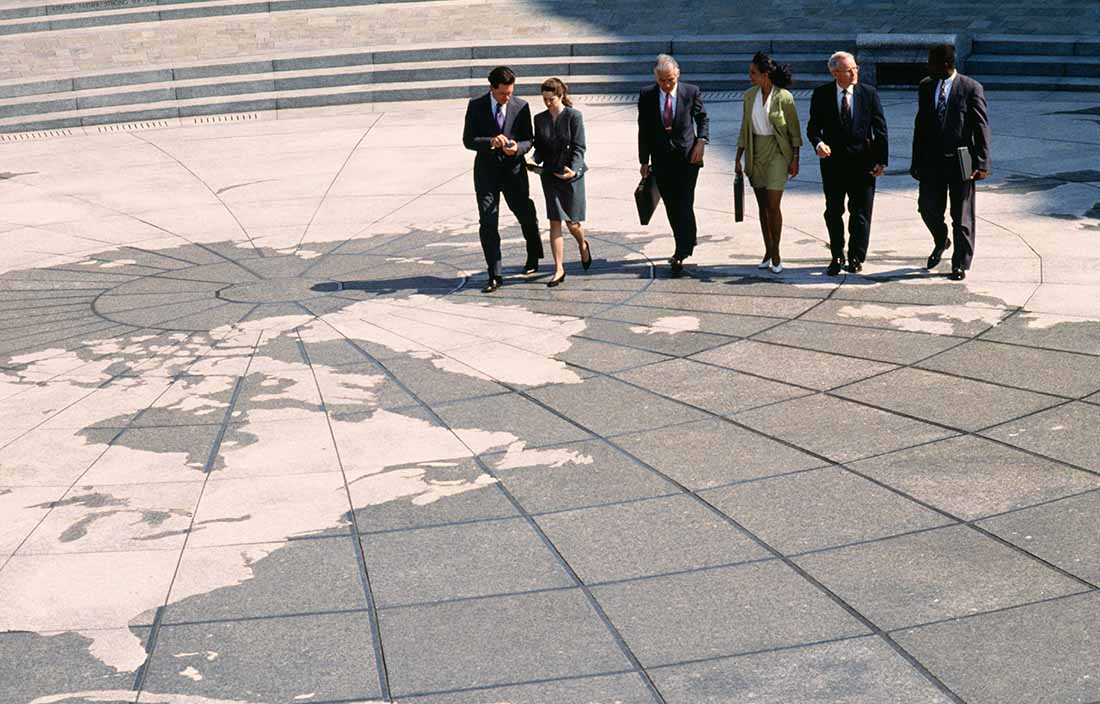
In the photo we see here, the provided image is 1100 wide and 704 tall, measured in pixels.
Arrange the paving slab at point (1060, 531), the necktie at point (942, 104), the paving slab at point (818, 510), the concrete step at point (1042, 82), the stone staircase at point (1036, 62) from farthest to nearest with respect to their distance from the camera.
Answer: the stone staircase at point (1036, 62) < the concrete step at point (1042, 82) < the necktie at point (942, 104) < the paving slab at point (818, 510) < the paving slab at point (1060, 531)

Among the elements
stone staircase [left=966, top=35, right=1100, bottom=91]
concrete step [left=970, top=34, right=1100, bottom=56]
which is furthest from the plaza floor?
concrete step [left=970, top=34, right=1100, bottom=56]

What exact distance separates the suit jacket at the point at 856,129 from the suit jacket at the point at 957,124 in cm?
34

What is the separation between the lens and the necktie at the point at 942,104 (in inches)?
418

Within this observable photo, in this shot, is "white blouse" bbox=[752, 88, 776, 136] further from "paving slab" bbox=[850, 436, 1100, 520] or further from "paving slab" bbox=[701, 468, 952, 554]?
"paving slab" bbox=[701, 468, 952, 554]

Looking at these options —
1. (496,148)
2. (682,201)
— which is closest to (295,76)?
(496,148)

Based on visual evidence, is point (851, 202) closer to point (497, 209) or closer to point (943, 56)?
point (943, 56)

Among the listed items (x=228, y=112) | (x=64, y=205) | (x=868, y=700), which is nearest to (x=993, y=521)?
(x=868, y=700)

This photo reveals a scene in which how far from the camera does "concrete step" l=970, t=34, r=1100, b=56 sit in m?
19.3

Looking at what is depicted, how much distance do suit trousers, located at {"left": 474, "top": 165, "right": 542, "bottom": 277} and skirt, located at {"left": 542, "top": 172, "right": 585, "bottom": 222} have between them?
0.68 feet

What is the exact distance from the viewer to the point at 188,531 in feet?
22.8

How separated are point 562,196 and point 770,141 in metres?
1.83

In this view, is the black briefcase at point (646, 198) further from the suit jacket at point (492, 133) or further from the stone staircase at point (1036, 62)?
the stone staircase at point (1036, 62)

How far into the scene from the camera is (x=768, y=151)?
11242 mm

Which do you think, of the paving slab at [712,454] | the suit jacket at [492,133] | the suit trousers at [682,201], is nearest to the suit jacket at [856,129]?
the suit trousers at [682,201]
